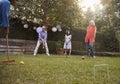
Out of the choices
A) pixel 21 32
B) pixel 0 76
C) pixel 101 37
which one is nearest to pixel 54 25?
pixel 21 32

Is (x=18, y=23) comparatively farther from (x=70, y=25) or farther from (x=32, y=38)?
(x=70, y=25)

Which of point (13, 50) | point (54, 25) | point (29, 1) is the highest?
point (29, 1)

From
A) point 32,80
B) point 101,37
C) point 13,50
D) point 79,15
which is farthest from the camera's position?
point 101,37

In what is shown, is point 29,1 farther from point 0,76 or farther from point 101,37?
point 0,76

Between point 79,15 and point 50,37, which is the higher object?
point 79,15

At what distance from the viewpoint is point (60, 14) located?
23938 millimetres

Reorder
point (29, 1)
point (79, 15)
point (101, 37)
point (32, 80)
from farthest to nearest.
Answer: point (101, 37)
point (79, 15)
point (29, 1)
point (32, 80)

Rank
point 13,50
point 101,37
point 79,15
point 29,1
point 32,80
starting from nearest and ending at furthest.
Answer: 1. point 32,80
2. point 13,50
3. point 29,1
4. point 79,15
5. point 101,37

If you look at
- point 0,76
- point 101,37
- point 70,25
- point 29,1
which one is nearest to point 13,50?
point 29,1

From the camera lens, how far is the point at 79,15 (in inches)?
969

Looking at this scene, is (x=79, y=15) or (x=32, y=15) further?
(x=79, y=15)

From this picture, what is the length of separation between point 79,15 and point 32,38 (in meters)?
4.05

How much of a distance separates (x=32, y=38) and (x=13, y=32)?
1.68m

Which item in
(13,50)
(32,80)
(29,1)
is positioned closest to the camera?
(32,80)
